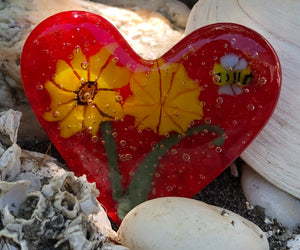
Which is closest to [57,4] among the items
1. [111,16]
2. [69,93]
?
[111,16]

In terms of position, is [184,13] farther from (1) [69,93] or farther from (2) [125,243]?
(2) [125,243]

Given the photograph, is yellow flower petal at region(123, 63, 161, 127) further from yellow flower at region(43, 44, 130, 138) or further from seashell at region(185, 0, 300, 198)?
seashell at region(185, 0, 300, 198)

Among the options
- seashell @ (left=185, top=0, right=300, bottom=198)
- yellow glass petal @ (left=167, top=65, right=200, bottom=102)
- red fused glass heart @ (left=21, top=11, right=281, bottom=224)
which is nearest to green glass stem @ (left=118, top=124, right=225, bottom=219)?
red fused glass heart @ (left=21, top=11, right=281, bottom=224)

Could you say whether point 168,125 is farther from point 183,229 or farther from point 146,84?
point 183,229

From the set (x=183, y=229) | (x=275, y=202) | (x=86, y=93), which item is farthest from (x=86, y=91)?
(x=275, y=202)

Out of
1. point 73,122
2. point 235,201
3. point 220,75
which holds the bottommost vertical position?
point 235,201

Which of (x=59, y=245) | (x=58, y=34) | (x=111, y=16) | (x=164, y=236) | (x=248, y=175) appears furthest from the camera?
(x=111, y=16)
